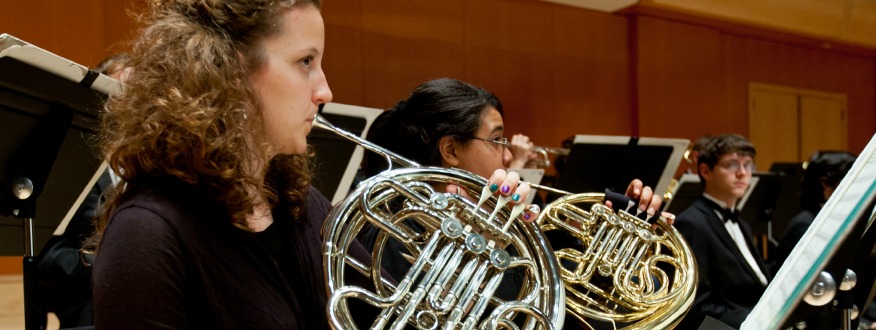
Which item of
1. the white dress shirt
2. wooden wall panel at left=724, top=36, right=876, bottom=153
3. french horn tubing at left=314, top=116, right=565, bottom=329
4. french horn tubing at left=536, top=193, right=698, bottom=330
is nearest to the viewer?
french horn tubing at left=314, top=116, right=565, bottom=329

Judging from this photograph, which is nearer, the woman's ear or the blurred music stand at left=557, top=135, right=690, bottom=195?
the woman's ear

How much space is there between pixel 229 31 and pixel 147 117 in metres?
0.19

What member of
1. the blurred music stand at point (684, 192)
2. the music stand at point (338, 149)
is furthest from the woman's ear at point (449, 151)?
the blurred music stand at point (684, 192)

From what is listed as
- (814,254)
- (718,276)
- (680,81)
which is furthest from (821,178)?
(680,81)

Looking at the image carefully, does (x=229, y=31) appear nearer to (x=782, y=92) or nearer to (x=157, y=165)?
(x=157, y=165)

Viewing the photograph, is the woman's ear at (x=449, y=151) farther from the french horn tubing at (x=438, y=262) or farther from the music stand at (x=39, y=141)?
the music stand at (x=39, y=141)

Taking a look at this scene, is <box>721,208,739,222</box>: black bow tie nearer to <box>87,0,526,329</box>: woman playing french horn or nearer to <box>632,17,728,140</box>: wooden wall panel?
<box>87,0,526,329</box>: woman playing french horn

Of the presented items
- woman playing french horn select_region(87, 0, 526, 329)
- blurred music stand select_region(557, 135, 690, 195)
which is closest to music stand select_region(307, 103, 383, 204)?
blurred music stand select_region(557, 135, 690, 195)

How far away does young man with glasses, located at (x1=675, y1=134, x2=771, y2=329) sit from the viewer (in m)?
3.32

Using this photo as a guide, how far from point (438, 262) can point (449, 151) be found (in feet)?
3.05

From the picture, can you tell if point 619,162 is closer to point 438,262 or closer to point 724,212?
point 724,212

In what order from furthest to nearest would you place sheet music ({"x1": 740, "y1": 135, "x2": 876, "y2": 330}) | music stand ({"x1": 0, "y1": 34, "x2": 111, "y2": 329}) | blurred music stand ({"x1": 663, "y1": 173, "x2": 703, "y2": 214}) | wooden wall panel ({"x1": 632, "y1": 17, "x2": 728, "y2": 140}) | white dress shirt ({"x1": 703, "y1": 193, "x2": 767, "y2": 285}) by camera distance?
1. wooden wall panel ({"x1": 632, "y1": 17, "x2": 728, "y2": 140})
2. blurred music stand ({"x1": 663, "y1": 173, "x2": 703, "y2": 214})
3. white dress shirt ({"x1": 703, "y1": 193, "x2": 767, "y2": 285})
4. music stand ({"x1": 0, "y1": 34, "x2": 111, "y2": 329})
5. sheet music ({"x1": 740, "y1": 135, "x2": 876, "y2": 330})

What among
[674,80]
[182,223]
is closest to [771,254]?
[674,80]

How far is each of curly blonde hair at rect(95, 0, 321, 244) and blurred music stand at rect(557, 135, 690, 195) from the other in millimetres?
2314
